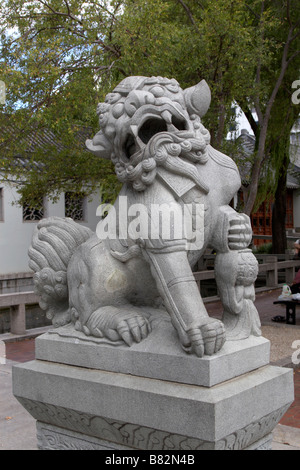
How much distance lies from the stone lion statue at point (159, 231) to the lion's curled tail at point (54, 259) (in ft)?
0.34

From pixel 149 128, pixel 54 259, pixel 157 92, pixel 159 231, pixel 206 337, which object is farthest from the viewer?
pixel 54 259

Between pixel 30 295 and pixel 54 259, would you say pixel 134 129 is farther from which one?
pixel 30 295

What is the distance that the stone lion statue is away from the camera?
7.70 feet

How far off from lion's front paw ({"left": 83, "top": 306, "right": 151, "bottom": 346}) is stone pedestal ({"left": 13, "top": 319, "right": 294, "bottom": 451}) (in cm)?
5

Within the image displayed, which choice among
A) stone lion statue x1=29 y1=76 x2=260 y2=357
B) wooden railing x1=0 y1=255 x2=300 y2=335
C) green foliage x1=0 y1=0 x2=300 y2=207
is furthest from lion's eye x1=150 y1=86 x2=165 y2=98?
wooden railing x1=0 y1=255 x2=300 y2=335

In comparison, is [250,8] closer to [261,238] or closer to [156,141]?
[156,141]

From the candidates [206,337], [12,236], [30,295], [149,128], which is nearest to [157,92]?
[149,128]

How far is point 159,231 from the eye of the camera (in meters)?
2.32

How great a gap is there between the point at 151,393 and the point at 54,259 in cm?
97

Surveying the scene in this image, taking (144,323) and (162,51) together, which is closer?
(144,323)

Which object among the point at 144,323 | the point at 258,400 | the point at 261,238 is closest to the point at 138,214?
the point at 144,323
